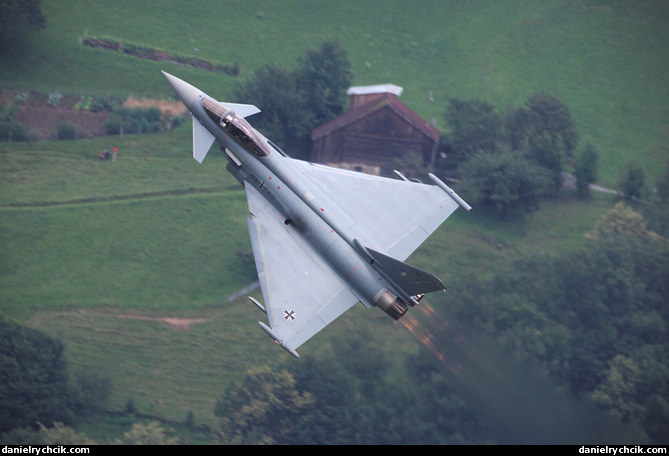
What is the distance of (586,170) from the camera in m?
69.9

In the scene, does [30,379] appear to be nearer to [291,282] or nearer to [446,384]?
[291,282]

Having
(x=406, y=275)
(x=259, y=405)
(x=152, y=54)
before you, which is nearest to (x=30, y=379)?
(x=259, y=405)

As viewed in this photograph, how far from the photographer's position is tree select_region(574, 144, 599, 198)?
69.7 meters

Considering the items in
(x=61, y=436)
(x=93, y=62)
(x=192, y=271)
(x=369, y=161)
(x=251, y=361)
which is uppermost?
(x=93, y=62)

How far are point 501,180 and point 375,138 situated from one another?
37.7ft

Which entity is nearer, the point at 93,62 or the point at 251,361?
the point at 251,361

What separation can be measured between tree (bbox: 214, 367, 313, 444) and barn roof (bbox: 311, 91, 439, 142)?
22.5m

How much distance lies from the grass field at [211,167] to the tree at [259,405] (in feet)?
4.18

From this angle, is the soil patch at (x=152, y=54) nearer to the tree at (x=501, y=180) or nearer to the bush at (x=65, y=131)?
the bush at (x=65, y=131)

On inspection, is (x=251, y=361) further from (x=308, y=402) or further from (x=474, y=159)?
(x=474, y=159)


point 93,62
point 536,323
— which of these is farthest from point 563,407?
point 93,62

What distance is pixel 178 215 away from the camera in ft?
194

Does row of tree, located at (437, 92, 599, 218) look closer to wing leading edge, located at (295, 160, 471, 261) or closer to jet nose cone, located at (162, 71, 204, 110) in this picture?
wing leading edge, located at (295, 160, 471, 261)

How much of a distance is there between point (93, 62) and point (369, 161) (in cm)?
2715
